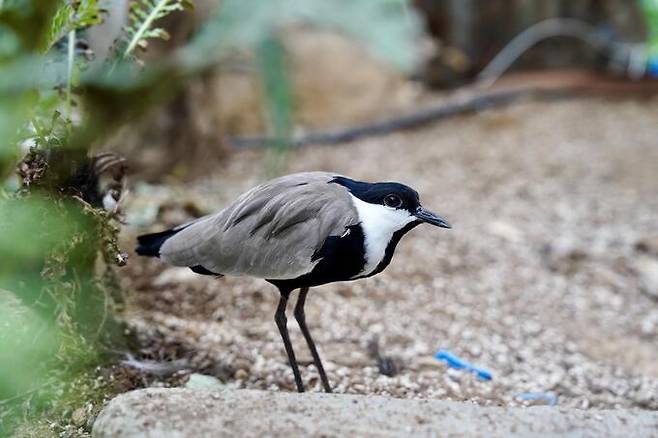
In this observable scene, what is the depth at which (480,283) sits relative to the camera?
4.03m

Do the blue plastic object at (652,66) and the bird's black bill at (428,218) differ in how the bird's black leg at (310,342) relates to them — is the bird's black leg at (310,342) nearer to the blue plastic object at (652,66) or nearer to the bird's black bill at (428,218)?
the bird's black bill at (428,218)

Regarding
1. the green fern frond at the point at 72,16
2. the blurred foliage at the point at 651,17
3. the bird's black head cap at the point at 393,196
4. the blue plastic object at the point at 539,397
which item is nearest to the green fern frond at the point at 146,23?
the green fern frond at the point at 72,16

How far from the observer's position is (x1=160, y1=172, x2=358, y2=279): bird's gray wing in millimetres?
2160

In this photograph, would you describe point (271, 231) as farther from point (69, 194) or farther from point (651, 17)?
point (651, 17)

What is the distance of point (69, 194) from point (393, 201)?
0.85 metres

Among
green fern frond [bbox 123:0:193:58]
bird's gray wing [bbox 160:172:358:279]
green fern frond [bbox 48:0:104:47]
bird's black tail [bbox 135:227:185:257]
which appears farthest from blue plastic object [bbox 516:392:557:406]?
green fern frond [bbox 48:0:104:47]

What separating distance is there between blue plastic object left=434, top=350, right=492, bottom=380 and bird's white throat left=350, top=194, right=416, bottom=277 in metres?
0.92

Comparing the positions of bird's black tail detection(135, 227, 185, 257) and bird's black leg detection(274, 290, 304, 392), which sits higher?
bird's black tail detection(135, 227, 185, 257)

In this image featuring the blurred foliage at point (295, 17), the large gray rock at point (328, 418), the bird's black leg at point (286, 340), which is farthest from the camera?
the bird's black leg at point (286, 340)

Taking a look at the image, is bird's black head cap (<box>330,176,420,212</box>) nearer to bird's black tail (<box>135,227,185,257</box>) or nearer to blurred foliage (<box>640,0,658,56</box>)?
bird's black tail (<box>135,227,185,257</box>)

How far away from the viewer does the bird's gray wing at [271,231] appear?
2160 mm

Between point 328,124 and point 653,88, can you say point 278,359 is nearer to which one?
point 328,124

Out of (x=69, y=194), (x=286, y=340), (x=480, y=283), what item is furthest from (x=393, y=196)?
(x=480, y=283)

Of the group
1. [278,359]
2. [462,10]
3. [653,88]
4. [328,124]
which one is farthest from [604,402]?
[462,10]
